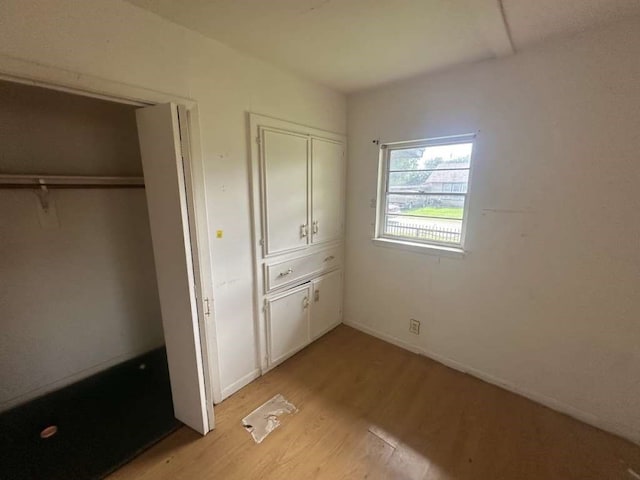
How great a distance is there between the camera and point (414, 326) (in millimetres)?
2605

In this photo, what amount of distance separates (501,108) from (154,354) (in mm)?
3554

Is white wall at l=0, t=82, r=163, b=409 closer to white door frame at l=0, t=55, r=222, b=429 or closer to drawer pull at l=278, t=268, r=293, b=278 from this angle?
white door frame at l=0, t=55, r=222, b=429

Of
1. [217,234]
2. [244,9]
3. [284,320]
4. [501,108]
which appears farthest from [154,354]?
[501,108]

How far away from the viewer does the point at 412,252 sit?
252 centimetres

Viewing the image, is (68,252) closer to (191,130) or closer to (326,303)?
(191,130)

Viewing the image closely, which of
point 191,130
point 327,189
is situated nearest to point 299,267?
point 327,189

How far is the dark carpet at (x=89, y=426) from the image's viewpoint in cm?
Answer: 152

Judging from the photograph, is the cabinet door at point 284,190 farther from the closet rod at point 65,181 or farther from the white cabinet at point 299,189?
the closet rod at point 65,181

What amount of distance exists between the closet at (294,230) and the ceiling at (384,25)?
532 millimetres

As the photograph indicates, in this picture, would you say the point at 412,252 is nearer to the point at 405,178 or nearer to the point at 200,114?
the point at 405,178

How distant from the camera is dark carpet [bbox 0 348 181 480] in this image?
1.52 m

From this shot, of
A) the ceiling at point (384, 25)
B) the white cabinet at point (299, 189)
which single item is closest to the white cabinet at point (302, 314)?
the white cabinet at point (299, 189)

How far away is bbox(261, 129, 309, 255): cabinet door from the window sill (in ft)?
2.63

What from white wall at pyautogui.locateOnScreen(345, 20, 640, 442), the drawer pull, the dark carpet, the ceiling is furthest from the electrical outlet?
the ceiling
